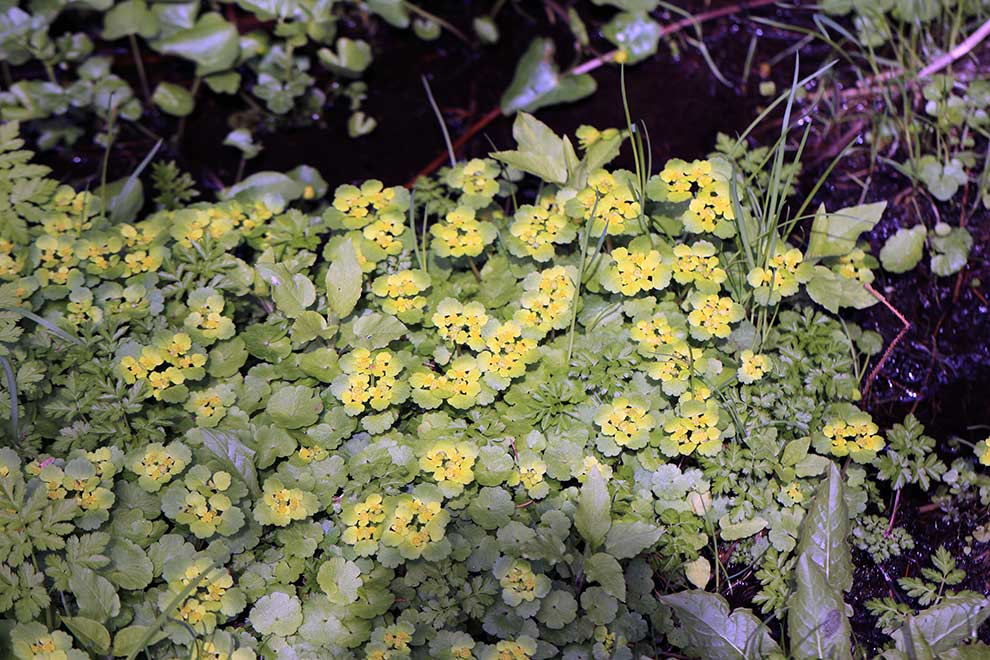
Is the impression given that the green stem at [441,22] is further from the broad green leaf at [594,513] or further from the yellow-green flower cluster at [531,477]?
the broad green leaf at [594,513]

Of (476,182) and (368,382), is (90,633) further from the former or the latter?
(476,182)

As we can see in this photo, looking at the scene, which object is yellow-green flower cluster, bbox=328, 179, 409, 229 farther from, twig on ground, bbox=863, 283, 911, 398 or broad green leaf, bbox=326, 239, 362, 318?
twig on ground, bbox=863, 283, 911, 398

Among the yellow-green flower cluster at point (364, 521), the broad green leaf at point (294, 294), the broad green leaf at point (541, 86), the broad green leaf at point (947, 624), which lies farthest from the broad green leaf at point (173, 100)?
the broad green leaf at point (947, 624)

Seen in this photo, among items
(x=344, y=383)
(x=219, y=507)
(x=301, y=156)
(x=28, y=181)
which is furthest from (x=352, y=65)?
(x=219, y=507)

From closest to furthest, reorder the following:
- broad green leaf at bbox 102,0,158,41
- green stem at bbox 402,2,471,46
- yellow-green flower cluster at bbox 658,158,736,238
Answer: yellow-green flower cluster at bbox 658,158,736,238 → broad green leaf at bbox 102,0,158,41 → green stem at bbox 402,2,471,46

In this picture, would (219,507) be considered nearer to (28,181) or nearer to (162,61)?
(28,181)

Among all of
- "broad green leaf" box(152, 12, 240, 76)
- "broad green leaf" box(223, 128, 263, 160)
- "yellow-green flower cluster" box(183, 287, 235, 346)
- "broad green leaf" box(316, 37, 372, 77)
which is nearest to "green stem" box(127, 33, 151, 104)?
"broad green leaf" box(152, 12, 240, 76)
